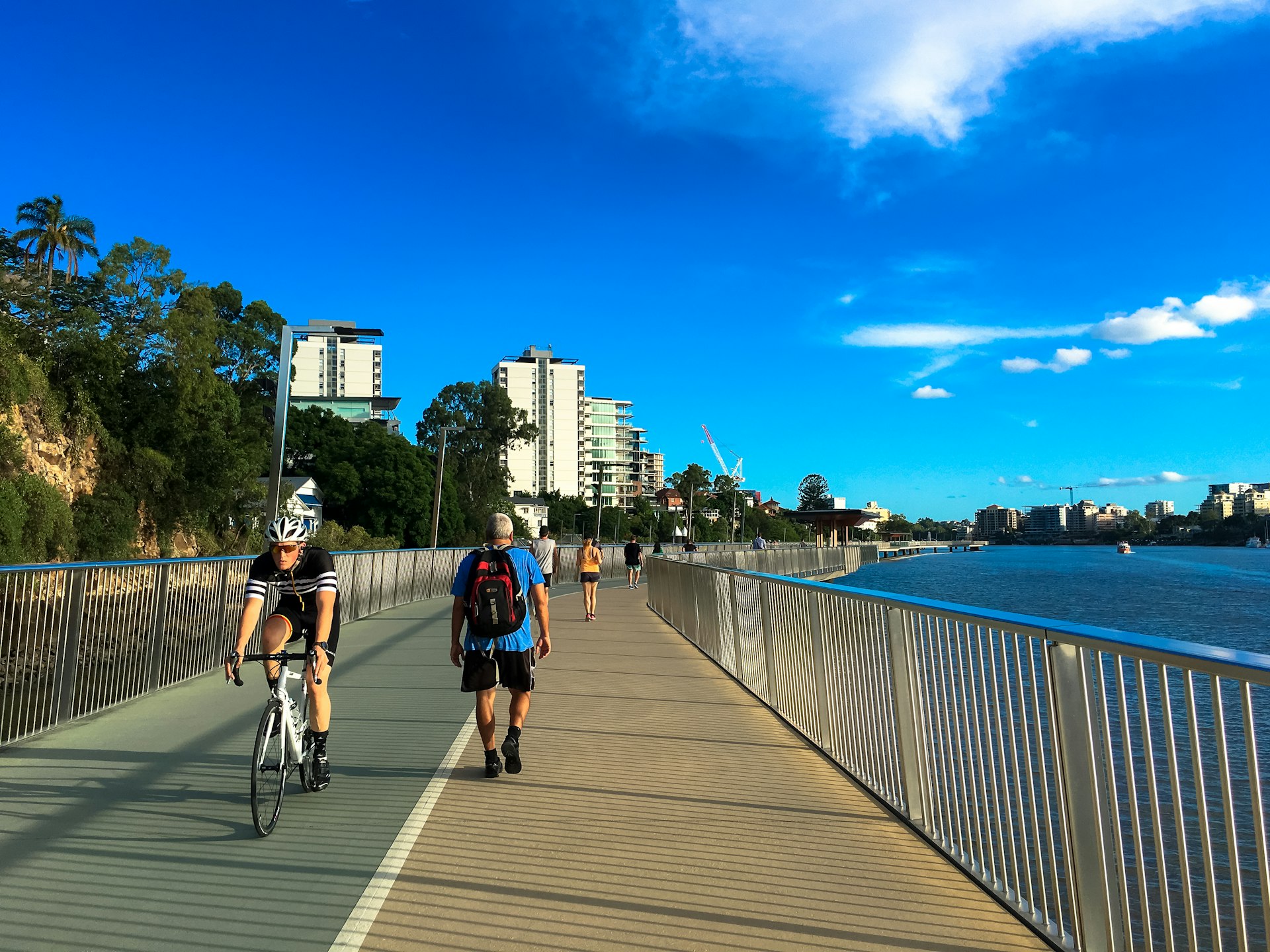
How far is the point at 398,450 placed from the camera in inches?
2835

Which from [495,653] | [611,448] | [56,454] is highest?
[611,448]

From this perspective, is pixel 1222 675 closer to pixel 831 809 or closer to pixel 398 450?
pixel 831 809

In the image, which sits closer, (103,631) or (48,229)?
(103,631)

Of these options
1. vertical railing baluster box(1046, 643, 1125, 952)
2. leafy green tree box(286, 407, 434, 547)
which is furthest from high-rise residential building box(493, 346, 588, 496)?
vertical railing baluster box(1046, 643, 1125, 952)

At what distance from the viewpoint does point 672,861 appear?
447cm

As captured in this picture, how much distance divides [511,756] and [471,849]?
1.45 metres

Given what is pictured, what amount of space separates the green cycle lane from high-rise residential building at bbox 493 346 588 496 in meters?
159

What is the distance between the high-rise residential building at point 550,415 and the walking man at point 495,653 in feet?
526

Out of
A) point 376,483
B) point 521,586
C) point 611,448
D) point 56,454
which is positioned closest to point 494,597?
point 521,586

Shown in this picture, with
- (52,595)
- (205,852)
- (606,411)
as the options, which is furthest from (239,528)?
(606,411)

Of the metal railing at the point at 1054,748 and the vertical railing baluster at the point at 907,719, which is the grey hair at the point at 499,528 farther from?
the vertical railing baluster at the point at 907,719

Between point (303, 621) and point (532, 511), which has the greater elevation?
point (532, 511)

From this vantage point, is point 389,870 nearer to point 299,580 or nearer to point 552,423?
point 299,580

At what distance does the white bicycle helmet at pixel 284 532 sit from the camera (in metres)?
5.19
